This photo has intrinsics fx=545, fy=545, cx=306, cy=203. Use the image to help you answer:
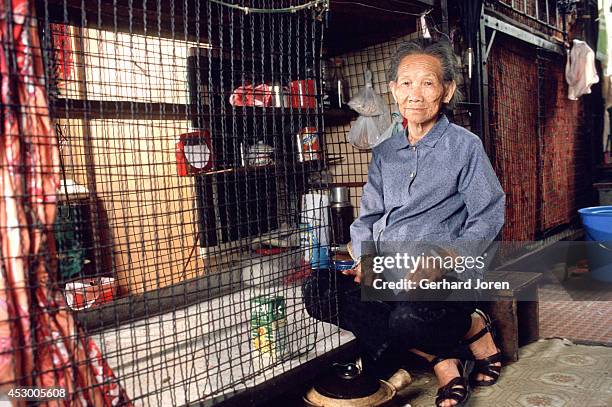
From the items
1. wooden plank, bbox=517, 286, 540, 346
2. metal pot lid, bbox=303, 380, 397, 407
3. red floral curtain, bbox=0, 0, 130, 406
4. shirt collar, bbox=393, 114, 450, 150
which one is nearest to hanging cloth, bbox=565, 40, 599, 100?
wooden plank, bbox=517, 286, 540, 346

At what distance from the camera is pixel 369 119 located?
13.2ft

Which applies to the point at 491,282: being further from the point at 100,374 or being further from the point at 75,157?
the point at 75,157

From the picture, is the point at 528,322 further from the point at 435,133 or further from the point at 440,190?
the point at 435,133

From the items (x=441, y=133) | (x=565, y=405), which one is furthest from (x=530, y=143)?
(x=565, y=405)

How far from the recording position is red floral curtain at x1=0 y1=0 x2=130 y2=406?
146 cm

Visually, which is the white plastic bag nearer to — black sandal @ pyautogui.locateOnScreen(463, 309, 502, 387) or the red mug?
the red mug

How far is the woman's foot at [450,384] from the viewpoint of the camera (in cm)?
232

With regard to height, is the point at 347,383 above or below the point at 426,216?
below

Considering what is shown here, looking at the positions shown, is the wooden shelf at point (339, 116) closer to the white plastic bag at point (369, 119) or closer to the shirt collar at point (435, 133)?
the white plastic bag at point (369, 119)

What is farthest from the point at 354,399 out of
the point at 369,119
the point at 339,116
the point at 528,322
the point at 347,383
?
the point at 339,116

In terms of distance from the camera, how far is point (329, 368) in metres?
2.50

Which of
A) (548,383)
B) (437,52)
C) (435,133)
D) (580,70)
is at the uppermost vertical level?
(580,70)

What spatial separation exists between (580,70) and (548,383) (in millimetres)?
3910

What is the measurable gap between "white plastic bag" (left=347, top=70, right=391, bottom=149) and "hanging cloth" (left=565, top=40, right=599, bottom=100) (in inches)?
101
